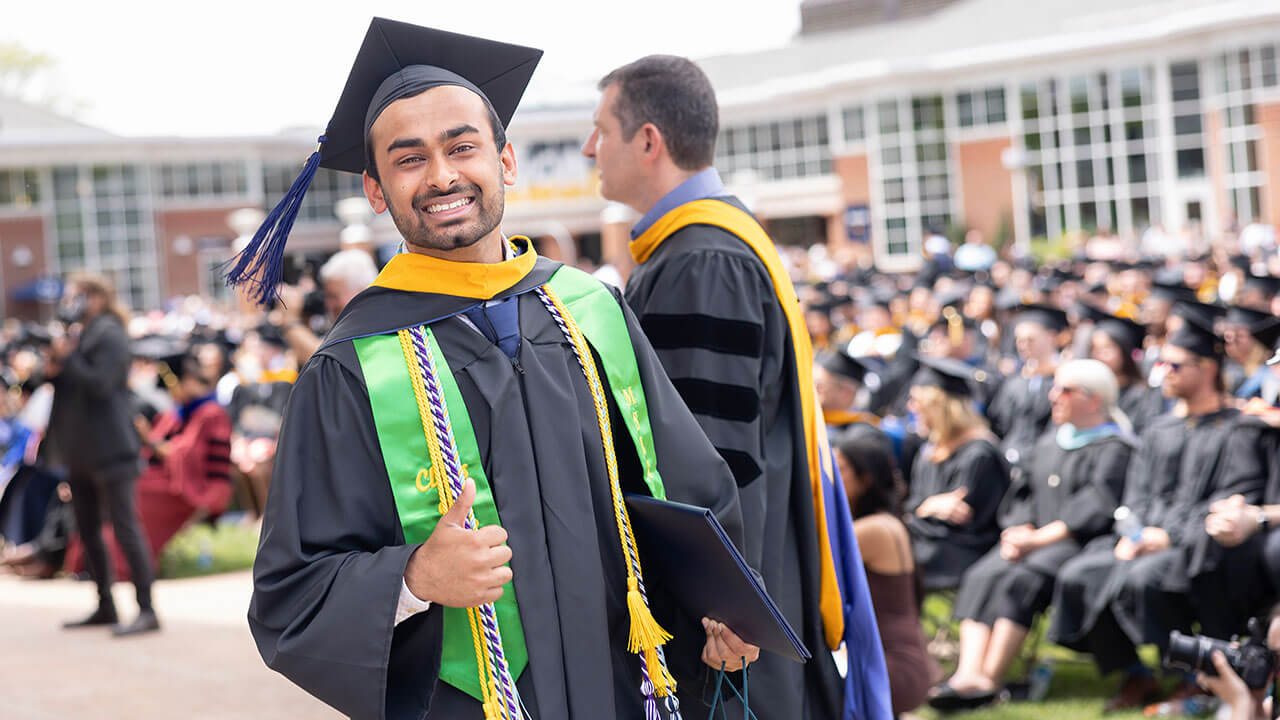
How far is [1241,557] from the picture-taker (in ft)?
16.0

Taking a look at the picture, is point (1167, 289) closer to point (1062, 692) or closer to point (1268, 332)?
point (1268, 332)

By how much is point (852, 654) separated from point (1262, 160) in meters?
32.5

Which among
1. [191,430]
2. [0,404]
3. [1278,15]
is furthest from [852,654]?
[1278,15]

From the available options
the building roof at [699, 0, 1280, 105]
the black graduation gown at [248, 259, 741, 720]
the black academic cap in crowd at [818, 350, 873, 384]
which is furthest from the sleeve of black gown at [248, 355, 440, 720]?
the building roof at [699, 0, 1280, 105]

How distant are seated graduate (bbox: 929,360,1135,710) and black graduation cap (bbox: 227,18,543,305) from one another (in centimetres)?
387

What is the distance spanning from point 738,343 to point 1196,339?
3.29 meters

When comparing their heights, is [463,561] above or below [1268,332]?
below

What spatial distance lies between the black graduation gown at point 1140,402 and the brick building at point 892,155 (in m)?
18.9

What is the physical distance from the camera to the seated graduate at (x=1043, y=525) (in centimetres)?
554

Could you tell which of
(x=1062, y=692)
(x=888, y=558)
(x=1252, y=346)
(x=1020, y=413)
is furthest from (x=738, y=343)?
(x=1020, y=413)

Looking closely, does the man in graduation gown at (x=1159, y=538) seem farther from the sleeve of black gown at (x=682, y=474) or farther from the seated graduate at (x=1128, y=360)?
the sleeve of black gown at (x=682, y=474)

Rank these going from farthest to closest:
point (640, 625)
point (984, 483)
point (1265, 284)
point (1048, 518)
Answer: point (1265, 284) → point (984, 483) → point (1048, 518) → point (640, 625)

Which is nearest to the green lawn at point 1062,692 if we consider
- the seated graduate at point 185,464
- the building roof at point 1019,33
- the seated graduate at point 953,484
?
the seated graduate at point 953,484

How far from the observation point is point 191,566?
31.9ft
